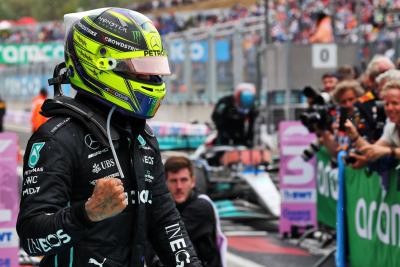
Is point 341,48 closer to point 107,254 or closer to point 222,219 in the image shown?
point 222,219

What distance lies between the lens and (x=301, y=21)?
35750mm

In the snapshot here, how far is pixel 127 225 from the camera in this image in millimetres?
3766

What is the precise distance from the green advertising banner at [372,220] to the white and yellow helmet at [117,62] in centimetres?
454

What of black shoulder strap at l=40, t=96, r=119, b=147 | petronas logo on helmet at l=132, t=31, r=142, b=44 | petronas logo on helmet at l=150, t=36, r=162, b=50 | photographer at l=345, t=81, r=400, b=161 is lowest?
photographer at l=345, t=81, r=400, b=161

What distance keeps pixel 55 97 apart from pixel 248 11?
4657 cm

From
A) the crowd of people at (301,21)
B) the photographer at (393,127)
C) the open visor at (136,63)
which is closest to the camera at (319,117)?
the photographer at (393,127)

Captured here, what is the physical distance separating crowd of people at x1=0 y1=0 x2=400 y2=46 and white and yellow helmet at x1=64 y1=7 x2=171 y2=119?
15813mm

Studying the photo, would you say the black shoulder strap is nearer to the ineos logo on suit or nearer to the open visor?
the ineos logo on suit

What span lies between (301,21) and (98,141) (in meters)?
32.4

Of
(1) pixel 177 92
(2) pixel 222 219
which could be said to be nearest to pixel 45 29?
(1) pixel 177 92

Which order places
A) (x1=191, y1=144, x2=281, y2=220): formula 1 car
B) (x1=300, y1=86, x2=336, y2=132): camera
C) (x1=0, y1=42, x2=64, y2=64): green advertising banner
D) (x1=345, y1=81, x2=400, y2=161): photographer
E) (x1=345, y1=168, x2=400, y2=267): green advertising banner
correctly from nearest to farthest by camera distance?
1. (x1=345, y1=81, x2=400, y2=161): photographer
2. (x1=345, y1=168, x2=400, y2=267): green advertising banner
3. (x1=300, y1=86, x2=336, y2=132): camera
4. (x1=191, y1=144, x2=281, y2=220): formula 1 car
5. (x1=0, y1=42, x2=64, y2=64): green advertising banner

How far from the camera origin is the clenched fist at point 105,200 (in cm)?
335

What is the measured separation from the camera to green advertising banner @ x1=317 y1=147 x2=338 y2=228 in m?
11.6

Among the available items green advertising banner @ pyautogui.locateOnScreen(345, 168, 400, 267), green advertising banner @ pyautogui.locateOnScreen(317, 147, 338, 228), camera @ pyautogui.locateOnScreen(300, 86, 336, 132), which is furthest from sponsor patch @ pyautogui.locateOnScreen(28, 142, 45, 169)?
green advertising banner @ pyautogui.locateOnScreen(317, 147, 338, 228)
